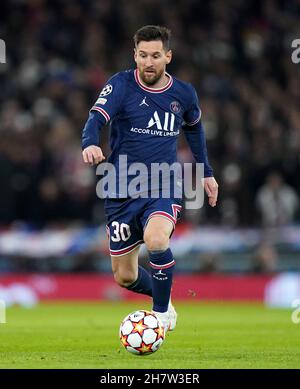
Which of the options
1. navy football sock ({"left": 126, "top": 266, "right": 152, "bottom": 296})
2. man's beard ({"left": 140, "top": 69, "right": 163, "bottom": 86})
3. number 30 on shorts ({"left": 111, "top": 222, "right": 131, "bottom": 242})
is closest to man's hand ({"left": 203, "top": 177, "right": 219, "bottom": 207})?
number 30 on shorts ({"left": 111, "top": 222, "right": 131, "bottom": 242})

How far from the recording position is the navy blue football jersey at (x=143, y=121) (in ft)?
31.0

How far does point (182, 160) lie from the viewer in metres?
17.6

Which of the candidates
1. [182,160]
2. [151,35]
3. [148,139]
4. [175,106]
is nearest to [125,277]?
[148,139]

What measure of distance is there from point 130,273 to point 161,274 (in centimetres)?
87

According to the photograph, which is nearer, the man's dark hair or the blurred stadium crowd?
the man's dark hair

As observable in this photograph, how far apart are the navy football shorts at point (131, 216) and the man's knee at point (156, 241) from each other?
260mm

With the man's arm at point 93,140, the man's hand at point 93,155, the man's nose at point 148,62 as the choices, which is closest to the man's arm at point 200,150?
the man's nose at point 148,62

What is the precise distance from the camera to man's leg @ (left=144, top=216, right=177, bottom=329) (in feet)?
29.5

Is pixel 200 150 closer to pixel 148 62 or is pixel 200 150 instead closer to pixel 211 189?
pixel 211 189

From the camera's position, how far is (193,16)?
2195 centimetres

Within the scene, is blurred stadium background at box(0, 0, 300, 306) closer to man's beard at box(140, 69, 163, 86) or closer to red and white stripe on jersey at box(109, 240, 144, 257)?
red and white stripe on jersey at box(109, 240, 144, 257)

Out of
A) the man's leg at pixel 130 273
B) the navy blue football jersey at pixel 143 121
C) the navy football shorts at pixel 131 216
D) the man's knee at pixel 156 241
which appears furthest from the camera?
the man's leg at pixel 130 273

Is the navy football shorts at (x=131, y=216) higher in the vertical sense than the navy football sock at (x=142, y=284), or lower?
higher

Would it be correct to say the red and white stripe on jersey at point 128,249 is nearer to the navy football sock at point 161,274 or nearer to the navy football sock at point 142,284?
the navy football sock at point 142,284
